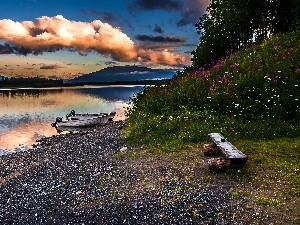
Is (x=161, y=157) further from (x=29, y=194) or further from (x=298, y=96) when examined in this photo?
(x=298, y=96)

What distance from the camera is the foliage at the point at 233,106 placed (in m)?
16.7

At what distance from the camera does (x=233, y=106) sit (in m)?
19.2

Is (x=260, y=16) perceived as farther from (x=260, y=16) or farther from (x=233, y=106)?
(x=233, y=106)

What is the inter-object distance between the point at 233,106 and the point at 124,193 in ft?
33.2

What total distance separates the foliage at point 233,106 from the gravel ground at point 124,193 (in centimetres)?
251

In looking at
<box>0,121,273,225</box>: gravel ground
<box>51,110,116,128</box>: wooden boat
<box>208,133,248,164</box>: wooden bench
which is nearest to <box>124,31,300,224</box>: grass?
<box>208,133,248,164</box>: wooden bench

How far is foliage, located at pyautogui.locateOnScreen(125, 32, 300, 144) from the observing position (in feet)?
54.7

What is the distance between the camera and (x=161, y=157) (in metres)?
14.5

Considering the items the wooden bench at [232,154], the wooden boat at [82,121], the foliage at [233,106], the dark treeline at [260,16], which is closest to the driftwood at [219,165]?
the wooden bench at [232,154]

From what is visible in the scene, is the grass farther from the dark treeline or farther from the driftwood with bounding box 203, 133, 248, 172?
the dark treeline

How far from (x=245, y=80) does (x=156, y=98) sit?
6.01 m

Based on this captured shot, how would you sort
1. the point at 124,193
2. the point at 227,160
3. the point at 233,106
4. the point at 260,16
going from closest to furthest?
1. the point at 124,193
2. the point at 227,160
3. the point at 233,106
4. the point at 260,16

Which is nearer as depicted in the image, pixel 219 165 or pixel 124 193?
pixel 124 193

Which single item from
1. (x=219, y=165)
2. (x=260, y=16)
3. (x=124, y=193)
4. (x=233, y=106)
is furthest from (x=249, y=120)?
(x=260, y=16)
